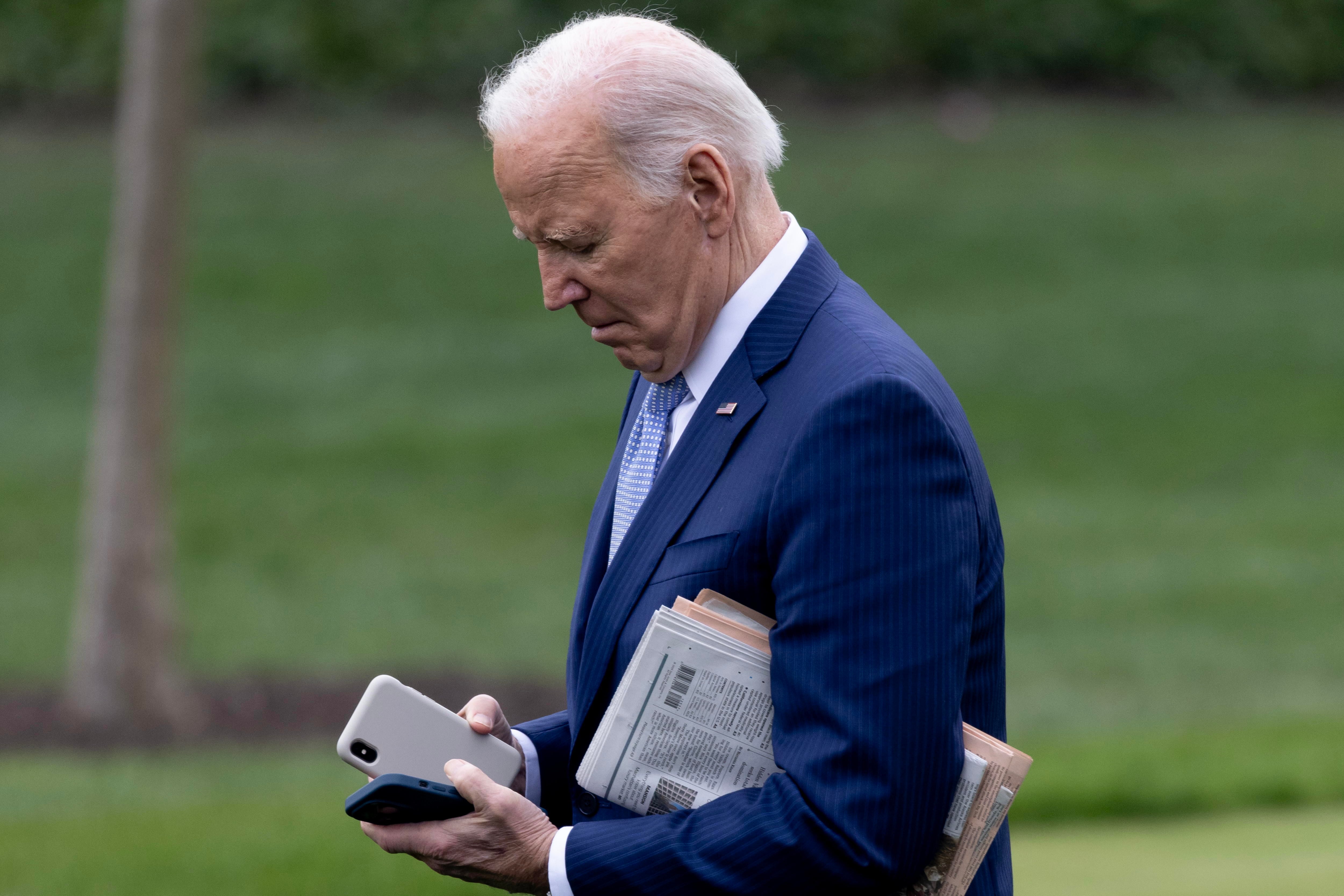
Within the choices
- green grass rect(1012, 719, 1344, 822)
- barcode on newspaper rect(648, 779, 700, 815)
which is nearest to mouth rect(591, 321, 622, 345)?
barcode on newspaper rect(648, 779, 700, 815)

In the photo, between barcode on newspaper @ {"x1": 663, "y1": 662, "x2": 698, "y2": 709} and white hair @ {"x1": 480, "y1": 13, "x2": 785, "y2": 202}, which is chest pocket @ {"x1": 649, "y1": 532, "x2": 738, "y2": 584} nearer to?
barcode on newspaper @ {"x1": 663, "y1": 662, "x2": 698, "y2": 709}

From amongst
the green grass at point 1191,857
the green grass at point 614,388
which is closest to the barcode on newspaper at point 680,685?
the green grass at point 1191,857

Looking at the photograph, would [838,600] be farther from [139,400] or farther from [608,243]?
[139,400]

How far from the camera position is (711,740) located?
210cm

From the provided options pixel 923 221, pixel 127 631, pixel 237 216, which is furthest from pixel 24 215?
pixel 127 631

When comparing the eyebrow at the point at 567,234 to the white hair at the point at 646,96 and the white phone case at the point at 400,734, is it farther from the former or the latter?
the white phone case at the point at 400,734

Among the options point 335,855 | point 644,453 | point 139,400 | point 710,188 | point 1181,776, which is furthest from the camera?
point 139,400

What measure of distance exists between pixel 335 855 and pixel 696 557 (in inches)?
158

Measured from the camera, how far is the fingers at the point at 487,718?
2.50 m

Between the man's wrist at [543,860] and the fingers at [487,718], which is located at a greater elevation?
the fingers at [487,718]

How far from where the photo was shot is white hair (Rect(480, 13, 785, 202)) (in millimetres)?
2129

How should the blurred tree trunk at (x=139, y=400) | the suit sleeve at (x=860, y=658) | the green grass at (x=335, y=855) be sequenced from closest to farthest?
1. the suit sleeve at (x=860, y=658)
2. the green grass at (x=335, y=855)
3. the blurred tree trunk at (x=139, y=400)

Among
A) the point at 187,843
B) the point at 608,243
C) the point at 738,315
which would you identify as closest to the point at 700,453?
the point at 738,315

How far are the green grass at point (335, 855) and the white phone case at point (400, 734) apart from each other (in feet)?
9.66
